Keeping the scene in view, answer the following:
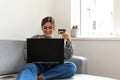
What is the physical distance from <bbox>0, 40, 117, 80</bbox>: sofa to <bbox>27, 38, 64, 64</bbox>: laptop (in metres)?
0.23

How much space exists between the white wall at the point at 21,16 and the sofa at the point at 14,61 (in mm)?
324

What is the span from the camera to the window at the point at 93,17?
2.74 meters

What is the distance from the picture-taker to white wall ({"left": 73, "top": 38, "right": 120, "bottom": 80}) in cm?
250

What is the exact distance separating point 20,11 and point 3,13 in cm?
24

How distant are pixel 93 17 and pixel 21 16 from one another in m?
0.93

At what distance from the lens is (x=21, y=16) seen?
8.36 feet

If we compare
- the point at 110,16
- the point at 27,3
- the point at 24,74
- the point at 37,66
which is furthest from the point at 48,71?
the point at 110,16

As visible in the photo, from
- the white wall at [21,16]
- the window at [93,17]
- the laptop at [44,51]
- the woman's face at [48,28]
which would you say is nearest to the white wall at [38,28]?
the white wall at [21,16]

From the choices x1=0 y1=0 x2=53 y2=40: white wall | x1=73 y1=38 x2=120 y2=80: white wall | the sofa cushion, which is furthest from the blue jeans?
x1=73 y1=38 x2=120 y2=80: white wall

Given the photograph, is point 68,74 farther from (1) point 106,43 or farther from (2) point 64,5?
(2) point 64,5

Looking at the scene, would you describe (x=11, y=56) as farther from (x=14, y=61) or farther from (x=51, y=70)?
(x=51, y=70)

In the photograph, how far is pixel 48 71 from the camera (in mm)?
1868

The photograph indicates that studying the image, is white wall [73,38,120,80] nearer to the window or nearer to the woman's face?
the window

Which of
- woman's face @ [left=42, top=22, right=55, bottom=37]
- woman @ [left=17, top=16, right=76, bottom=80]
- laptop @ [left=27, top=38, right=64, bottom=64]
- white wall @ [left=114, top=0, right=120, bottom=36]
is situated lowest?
woman @ [left=17, top=16, right=76, bottom=80]
